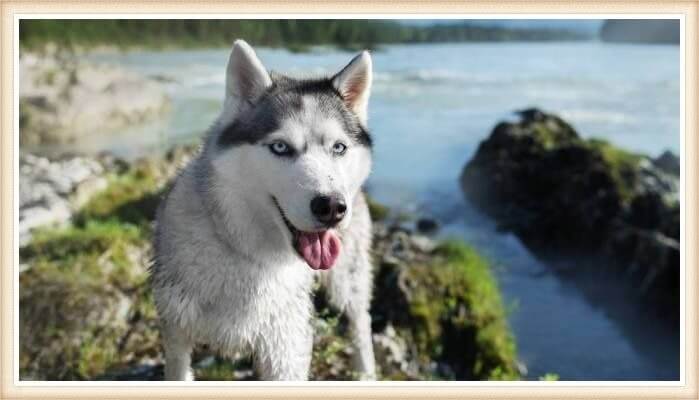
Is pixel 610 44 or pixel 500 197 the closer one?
pixel 610 44

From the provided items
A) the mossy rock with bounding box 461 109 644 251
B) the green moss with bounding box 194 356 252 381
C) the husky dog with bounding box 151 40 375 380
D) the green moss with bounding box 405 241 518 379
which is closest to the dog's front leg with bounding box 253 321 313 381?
the husky dog with bounding box 151 40 375 380

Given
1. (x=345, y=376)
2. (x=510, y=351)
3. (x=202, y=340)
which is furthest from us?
(x=510, y=351)

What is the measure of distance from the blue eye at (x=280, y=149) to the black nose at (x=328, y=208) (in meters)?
0.26

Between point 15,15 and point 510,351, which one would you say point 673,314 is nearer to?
point 510,351

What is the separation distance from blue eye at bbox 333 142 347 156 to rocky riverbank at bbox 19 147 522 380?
43.9 inches

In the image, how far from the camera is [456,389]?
11.5ft

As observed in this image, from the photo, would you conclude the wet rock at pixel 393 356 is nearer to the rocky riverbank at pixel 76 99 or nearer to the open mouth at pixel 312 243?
the open mouth at pixel 312 243

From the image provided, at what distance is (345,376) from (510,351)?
139 centimetres

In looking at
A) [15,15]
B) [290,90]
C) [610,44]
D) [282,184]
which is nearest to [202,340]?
A: [282,184]

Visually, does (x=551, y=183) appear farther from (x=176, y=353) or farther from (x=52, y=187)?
(x=52, y=187)

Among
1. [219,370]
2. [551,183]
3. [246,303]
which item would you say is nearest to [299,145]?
[246,303]

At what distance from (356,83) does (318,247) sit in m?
0.66

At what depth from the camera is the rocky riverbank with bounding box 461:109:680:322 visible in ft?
17.1

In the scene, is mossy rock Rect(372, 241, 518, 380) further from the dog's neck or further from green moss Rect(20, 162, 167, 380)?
the dog's neck
